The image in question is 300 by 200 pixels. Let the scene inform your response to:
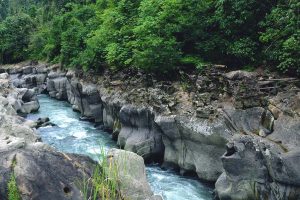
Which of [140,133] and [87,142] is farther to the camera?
[87,142]

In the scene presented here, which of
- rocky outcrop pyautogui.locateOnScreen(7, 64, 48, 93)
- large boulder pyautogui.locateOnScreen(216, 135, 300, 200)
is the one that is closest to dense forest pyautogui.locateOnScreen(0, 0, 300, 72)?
large boulder pyautogui.locateOnScreen(216, 135, 300, 200)

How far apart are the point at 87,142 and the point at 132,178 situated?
1269 centimetres

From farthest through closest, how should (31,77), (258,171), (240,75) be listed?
1. (31,77)
2. (240,75)
3. (258,171)

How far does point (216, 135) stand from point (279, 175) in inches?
136

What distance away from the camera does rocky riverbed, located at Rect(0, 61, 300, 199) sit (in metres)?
12.3

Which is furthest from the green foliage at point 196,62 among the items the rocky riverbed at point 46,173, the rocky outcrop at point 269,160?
the rocky riverbed at point 46,173

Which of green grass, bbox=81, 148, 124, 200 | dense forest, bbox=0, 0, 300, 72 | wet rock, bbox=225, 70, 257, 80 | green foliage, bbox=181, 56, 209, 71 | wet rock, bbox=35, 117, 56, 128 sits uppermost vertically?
dense forest, bbox=0, 0, 300, 72

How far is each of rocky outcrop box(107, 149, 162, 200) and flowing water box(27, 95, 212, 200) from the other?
0.82 m

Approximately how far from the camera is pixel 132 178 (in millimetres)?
9023

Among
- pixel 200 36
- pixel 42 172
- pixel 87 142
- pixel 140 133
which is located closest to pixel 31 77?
pixel 87 142

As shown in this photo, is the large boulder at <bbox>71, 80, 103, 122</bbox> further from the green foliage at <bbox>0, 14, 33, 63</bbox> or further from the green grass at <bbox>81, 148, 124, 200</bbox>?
the green foliage at <bbox>0, 14, 33, 63</bbox>

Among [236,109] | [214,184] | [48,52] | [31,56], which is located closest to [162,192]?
[214,184]

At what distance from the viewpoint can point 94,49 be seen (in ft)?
83.4

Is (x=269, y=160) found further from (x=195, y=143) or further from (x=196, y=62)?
(x=196, y=62)
